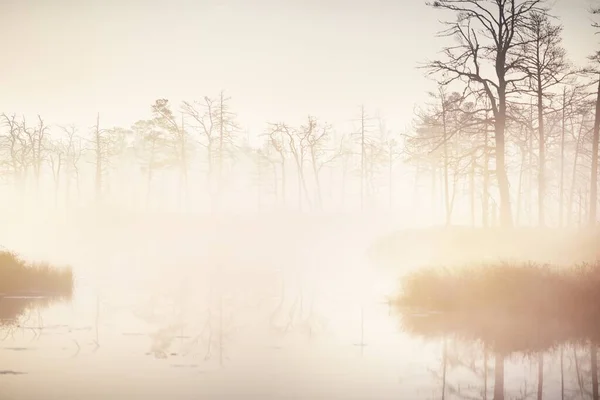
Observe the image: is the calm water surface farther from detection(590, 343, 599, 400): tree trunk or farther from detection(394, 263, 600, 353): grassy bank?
detection(394, 263, 600, 353): grassy bank

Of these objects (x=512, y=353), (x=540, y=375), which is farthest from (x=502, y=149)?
(x=540, y=375)

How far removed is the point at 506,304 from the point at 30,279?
1693 cm

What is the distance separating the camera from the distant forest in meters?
27.7

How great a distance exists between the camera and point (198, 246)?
49125 millimetres

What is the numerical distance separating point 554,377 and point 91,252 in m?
36.4

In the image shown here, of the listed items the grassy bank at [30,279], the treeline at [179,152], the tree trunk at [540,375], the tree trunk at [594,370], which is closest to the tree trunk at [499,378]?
the tree trunk at [540,375]

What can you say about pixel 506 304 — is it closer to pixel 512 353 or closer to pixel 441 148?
pixel 512 353

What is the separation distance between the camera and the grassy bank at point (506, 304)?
48.8 ft

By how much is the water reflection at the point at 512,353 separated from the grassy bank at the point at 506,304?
1.0 inches

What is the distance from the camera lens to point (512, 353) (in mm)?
13258

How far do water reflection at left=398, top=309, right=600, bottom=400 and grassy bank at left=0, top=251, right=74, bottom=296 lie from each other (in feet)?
42.8

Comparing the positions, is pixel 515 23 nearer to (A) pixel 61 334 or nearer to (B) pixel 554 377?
(B) pixel 554 377

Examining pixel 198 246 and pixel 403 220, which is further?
pixel 403 220

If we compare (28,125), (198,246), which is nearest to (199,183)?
(28,125)
